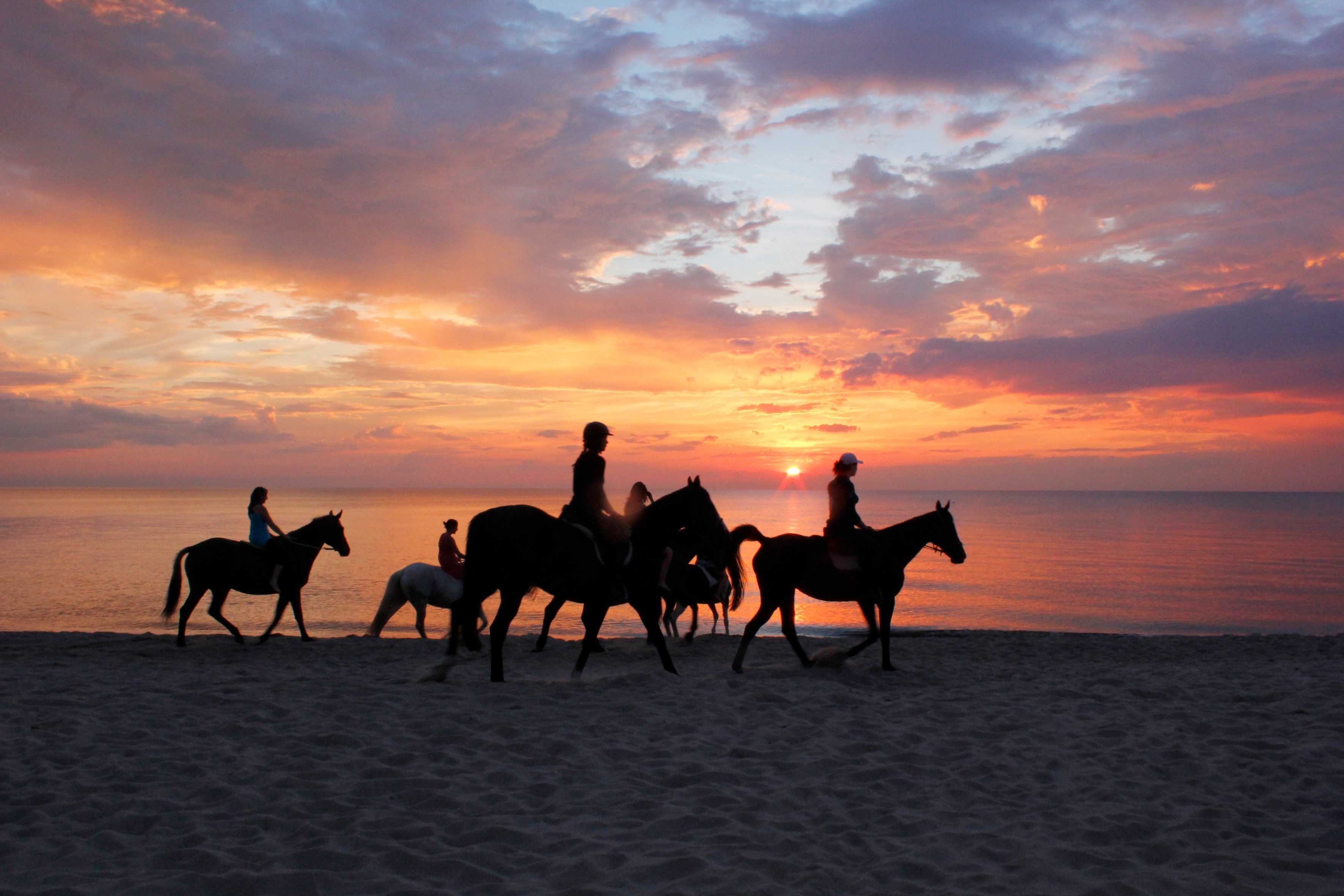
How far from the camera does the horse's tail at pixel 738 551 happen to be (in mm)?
9680

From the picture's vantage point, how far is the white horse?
14.4 m

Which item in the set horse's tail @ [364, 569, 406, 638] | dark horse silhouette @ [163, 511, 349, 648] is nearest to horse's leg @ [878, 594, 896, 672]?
dark horse silhouette @ [163, 511, 349, 648]

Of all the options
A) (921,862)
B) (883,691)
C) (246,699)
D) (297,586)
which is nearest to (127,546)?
(297,586)

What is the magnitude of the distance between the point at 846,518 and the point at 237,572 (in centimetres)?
986

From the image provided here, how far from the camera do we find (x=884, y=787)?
17.9 ft

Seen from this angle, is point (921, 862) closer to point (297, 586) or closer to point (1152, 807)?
point (1152, 807)

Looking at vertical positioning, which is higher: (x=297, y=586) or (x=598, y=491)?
(x=598, y=491)

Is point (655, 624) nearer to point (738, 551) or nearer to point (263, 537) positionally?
point (738, 551)

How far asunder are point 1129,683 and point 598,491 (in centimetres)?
674

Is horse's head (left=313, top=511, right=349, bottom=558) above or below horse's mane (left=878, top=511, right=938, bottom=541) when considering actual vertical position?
below

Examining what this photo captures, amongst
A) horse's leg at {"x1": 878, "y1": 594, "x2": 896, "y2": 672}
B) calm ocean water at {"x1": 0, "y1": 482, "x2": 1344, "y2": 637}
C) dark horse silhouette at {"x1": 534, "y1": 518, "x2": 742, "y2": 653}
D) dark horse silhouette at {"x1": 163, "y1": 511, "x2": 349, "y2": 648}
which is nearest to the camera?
dark horse silhouette at {"x1": 534, "y1": 518, "x2": 742, "y2": 653}

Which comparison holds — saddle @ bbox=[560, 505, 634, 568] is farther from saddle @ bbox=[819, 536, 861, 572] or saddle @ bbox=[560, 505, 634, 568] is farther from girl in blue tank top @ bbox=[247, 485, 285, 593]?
girl in blue tank top @ bbox=[247, 485, 285, 593]

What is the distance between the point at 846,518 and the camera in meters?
10.6

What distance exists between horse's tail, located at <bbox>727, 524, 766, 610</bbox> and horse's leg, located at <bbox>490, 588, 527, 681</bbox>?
2603 mm
